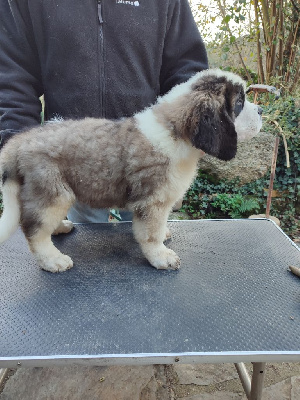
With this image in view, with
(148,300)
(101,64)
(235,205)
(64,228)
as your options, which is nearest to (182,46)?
(101,64)

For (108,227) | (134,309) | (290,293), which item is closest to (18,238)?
(108,227)

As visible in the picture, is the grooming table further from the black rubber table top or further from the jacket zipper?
the jacket zipper

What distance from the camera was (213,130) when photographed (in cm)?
176

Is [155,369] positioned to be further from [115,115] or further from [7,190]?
[115,115]

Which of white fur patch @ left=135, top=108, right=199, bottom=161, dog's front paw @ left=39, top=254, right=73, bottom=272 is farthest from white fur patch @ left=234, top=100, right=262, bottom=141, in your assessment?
dog's front paw @ left=39, top=254, right=73, bottom=272

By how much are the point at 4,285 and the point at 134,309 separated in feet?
2.50

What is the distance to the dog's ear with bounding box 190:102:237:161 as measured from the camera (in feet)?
5.77

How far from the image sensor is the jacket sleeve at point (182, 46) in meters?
2.57

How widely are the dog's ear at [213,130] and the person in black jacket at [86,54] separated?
2.82ft

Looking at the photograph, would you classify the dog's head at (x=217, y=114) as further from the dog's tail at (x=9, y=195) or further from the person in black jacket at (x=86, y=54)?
the dog's tail at (x=9, y=195)

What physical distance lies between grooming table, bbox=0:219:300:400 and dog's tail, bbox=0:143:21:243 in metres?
0.32

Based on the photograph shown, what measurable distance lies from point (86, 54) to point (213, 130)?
1.15m

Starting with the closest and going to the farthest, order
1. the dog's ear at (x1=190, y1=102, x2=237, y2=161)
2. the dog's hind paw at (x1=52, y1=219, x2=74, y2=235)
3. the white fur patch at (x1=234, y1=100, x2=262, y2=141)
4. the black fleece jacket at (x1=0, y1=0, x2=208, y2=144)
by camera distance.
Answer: the dog's ear at (x1=190, y1=102, x2=237, y2=161) → the white fur patch at (x1=234, y1=100, x2=262, y2=141) → the black fleece jacket at (x1=0, y1=0, x2=208, y2=144) → the dog's hind paw at (x1=52, y1=219, x2=74, y2=235)

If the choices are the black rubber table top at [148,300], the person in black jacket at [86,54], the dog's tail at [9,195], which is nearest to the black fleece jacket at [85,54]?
the person in black jacket at [86,54]
